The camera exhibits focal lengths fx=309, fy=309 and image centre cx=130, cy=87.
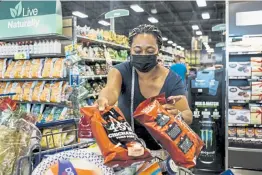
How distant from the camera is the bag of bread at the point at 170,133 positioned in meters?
1.15

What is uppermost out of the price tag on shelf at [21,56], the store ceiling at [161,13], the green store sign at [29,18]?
the store ceiling at [161,13]

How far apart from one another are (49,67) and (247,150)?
11.0ft

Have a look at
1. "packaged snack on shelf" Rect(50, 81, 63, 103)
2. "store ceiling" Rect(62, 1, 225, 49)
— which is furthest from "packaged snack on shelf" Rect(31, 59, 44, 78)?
"store ceiling" Rect(62, 1, 225, 49)

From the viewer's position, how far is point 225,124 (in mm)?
4559

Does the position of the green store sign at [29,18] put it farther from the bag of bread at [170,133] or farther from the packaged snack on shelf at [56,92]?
the bag of bread at [170,133]

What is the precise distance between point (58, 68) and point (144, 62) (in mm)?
3677

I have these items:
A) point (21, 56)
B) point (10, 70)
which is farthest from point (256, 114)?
point (10, 70)

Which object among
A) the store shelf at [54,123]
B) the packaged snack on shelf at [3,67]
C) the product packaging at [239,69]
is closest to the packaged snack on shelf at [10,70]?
the packaged snack on shelf at [3,67]

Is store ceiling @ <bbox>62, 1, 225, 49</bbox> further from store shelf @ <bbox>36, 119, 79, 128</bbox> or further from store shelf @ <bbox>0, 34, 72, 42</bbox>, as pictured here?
store shelf @ <bbox>36, 119, 79, 128</bbox>

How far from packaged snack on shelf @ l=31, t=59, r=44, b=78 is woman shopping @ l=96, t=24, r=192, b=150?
3.79 metres

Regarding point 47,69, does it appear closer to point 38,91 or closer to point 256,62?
point 38,91

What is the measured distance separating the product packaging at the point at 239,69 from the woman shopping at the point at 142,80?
114 inches

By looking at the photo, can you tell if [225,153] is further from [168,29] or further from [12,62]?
[168,29]

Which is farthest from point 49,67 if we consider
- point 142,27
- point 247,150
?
point 142,27
